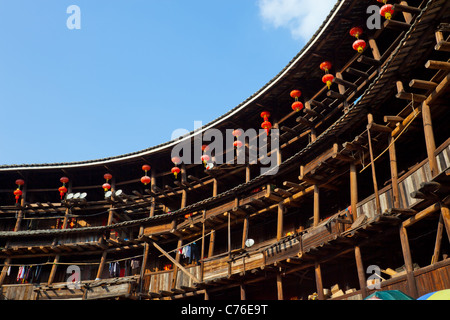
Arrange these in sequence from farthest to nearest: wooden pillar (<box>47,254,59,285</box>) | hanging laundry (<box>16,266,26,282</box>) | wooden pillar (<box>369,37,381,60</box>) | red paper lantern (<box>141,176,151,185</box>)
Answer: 1. red paper lantern (<box>141,176,151,185</box>)
2. hanging laundry (<box>16,266,26,282</box>)
3. wooden pillar (<box>47,254,59,285</box>)
4. wooden pillar (<box>369,37,381,60</box>)

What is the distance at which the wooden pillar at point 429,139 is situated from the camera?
11.1 metres

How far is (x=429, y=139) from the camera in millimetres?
11531

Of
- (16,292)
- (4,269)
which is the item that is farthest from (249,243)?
(4,269)

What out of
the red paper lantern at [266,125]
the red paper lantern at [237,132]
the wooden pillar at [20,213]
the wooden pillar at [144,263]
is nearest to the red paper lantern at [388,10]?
the red paper lantern at [266,125]

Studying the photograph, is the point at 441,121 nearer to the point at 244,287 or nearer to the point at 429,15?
the point at 429,15

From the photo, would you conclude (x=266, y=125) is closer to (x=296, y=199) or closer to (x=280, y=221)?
(x=296, y=199)

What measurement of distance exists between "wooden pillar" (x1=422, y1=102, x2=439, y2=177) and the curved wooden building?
39 mm

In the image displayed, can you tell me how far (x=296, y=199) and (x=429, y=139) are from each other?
27.1ft

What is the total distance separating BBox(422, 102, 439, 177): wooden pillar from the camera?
1114 centimetres

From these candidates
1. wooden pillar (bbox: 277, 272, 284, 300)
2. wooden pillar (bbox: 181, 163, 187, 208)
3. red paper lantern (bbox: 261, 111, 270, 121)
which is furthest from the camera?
wooden pillar (bbox: 181, 163, 187, 208)

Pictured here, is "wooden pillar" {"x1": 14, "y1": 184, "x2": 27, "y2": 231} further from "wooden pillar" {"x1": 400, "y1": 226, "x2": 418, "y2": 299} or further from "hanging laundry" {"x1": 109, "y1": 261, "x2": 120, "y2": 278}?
"wooden pillar" {"x1": 400, "y1": 226, "x2": 418, "y2": 299}

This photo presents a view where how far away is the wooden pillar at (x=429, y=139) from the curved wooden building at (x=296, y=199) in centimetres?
4

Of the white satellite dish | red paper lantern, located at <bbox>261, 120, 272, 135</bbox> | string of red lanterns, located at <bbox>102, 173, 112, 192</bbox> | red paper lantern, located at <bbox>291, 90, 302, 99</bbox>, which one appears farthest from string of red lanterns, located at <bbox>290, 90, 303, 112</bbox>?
string of red lanterns, located at <bbox>102, 173, 112, 192</bbox>

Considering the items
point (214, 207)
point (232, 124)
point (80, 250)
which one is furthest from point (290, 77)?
point (80, 250)
